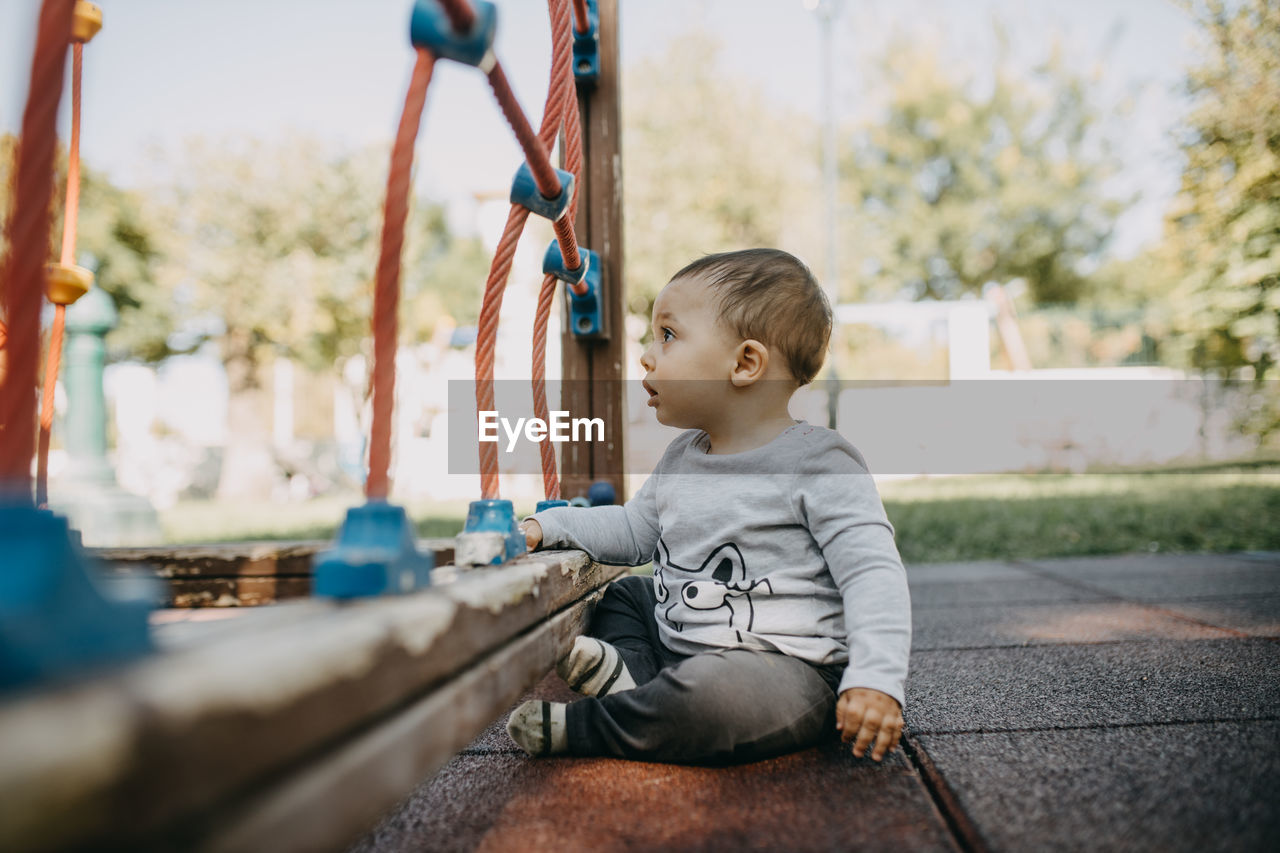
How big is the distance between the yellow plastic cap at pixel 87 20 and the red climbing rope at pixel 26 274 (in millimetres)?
1273

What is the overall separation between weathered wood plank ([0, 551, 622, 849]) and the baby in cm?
57

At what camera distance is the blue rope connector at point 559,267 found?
1.57 m

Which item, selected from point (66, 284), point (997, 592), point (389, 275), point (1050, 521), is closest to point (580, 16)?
point (66, 284)

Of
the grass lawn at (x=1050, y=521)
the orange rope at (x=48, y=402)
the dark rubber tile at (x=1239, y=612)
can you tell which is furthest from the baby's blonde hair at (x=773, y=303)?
the grass lawn at (x=1050, y=521)

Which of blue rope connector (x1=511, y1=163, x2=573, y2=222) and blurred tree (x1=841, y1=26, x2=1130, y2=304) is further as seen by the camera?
blurred tree (x1=841, y1=26, x2=1130, y2=304)

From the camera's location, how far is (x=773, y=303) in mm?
1418

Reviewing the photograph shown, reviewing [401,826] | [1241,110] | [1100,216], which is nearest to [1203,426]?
[1241,110]

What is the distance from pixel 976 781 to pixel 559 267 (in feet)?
3.58

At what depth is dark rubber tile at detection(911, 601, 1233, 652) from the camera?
191cm

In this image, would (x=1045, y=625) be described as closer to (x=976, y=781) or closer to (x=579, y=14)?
(x=976, y=781)

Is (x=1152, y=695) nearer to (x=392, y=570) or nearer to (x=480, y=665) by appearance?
(x=480, y=665)

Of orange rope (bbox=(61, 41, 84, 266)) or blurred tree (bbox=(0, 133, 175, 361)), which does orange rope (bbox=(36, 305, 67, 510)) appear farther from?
blurred tree (bbox=(0, 133, 175, 361))

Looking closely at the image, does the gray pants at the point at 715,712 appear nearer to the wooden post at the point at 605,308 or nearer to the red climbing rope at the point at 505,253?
the red climbing rope at the point at 505,253

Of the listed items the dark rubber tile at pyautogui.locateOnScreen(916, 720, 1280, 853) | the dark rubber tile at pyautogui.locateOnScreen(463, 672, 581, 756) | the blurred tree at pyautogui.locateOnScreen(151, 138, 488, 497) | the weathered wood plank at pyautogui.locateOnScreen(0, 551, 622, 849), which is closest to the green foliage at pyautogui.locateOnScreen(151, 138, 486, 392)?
the blurred tree at pyautogui.locateOnScreen(151, 138, 488, 497)
